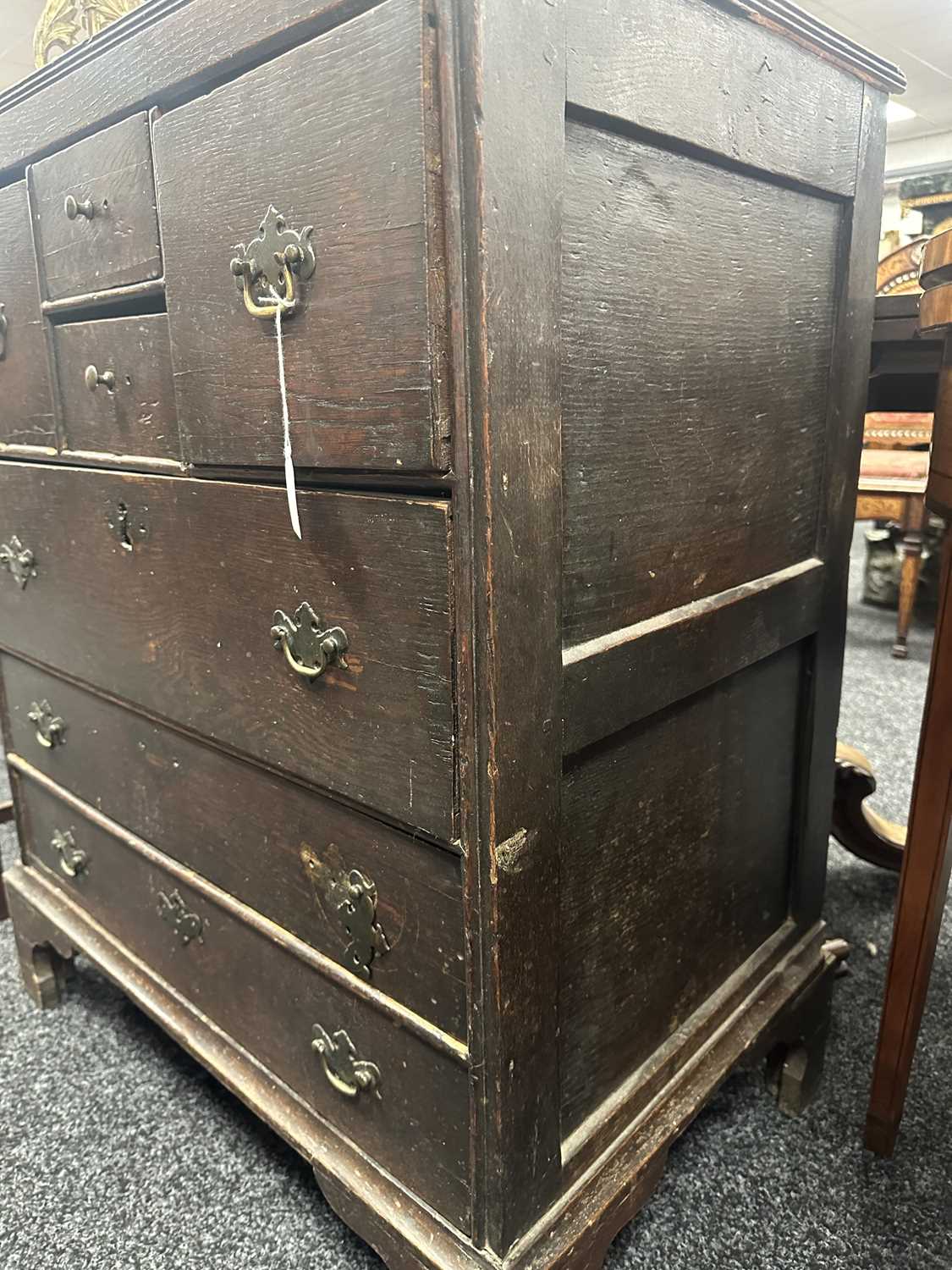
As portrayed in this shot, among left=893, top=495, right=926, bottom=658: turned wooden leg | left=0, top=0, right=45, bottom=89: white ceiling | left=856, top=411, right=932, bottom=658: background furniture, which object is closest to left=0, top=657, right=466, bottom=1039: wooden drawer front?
left=856, top=411, right=932, bottom=658: background furniture

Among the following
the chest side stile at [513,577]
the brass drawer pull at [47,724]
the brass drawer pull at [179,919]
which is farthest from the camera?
the brass drawer pull at [47,724]

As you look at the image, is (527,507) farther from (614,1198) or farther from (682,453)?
(614,1198)

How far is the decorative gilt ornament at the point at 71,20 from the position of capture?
3.47ft

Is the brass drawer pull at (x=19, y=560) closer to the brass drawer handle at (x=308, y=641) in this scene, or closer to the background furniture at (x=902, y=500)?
the brass drawer handle at (x=308, y=641)

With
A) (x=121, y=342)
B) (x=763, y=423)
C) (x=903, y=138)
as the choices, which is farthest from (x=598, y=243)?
(x=903, y=138)

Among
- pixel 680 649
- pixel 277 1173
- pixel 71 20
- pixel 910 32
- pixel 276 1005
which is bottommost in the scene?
pixel 277 1173

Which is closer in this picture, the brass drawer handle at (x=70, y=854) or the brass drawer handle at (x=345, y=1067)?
the brass drawer handle at (x=345, y=1067)

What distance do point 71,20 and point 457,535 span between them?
905 mm

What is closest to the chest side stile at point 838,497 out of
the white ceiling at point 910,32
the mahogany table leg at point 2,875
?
the mahogany table leg at point 2,875

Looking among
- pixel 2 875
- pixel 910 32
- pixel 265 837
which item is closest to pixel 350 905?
→ pixel 265 837

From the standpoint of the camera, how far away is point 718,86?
29.1 inches

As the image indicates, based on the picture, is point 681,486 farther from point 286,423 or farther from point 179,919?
point 179,919

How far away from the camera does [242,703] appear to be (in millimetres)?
845

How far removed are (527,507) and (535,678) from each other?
120mm
